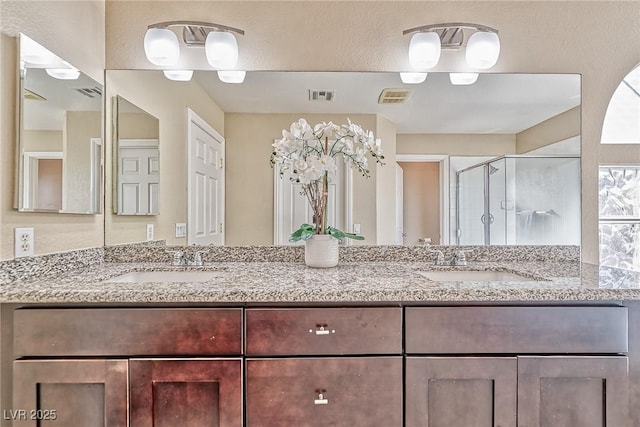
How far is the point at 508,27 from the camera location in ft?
5.90

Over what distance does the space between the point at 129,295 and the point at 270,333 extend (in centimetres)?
43

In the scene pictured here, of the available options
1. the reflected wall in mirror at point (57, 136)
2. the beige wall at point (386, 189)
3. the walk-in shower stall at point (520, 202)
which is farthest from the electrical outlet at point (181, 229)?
the walk-in shower stall at point (520, 202)

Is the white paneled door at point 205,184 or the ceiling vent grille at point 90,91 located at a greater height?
the ceiling vent grille at point 90,91

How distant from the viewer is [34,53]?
51.0 inches

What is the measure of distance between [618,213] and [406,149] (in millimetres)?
1128

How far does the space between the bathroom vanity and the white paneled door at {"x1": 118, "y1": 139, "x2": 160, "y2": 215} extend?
2.23 ft

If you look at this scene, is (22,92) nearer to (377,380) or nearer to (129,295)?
(129,295)

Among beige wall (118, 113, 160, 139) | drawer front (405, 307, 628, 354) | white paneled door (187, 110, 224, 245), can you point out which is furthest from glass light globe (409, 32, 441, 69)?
beige wall (118, 113, 160, 139)

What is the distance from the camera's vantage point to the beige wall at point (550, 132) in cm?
181

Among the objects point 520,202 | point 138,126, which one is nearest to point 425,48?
point 520,202

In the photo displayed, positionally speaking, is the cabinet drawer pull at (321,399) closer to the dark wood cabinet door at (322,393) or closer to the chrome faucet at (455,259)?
the dark wood cabinet door at (322,393)

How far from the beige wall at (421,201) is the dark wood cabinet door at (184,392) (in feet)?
3.53

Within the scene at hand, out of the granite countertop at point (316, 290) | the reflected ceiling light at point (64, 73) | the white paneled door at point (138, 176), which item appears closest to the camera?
the granite countertop at point (316, 290)

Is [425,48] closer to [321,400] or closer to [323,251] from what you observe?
[323,251]
